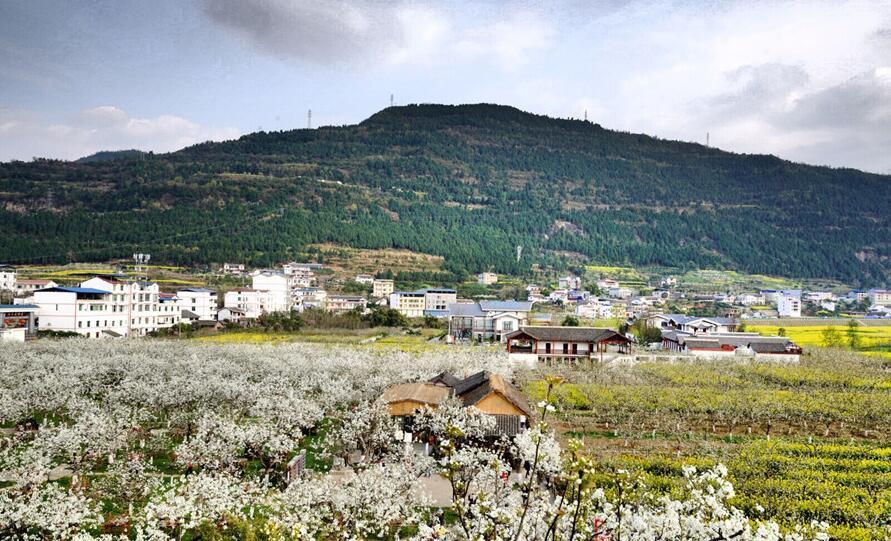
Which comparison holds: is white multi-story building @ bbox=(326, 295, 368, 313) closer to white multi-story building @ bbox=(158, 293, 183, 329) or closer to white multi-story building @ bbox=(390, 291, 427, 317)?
white multi-story building @ bbox=(390, 291, 427, 317)

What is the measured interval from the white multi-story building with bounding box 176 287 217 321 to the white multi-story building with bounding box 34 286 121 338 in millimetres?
16712

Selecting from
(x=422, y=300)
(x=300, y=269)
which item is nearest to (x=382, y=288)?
(x=422, y=300)

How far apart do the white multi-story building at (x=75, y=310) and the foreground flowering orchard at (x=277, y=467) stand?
66.6ft

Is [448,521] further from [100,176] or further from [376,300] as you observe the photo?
[100,176]

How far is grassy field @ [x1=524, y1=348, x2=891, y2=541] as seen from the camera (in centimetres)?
1784

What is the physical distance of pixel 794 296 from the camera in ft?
388

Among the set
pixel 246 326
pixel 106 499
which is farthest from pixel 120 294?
pixel 106 499

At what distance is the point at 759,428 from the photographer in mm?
29656

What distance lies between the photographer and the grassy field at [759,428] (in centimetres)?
1784

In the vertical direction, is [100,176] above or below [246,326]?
above

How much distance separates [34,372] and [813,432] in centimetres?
3721

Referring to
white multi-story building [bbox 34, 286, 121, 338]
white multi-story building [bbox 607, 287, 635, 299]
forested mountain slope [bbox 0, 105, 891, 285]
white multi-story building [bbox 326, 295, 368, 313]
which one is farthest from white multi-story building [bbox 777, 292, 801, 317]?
white multi-story building [bbox 34, 286, 121, 338]

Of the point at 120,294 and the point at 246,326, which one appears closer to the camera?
the point at 120,294

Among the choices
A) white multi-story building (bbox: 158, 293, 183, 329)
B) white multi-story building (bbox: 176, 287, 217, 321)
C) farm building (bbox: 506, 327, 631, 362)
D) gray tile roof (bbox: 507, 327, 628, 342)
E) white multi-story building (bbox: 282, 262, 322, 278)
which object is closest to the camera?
farm building (bbox: 506, 327, 631, 362)
